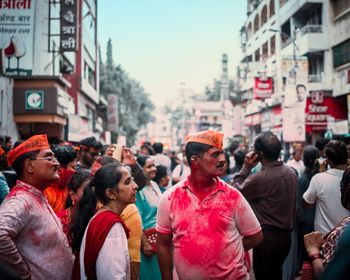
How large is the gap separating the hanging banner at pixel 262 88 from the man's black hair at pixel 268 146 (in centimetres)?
2832

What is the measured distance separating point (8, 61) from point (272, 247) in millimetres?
17021

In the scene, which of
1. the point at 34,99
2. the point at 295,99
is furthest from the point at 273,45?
the point at 34,99

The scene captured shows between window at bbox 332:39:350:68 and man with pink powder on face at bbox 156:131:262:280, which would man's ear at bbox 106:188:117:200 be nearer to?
man with pink powder on face at bbox 156:131:262:280

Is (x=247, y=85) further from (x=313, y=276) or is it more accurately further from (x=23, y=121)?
(x=313, y=276)

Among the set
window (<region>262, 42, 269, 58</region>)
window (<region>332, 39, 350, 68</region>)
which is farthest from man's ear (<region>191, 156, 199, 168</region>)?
window (<region>262, 42, 269, 58</region>)

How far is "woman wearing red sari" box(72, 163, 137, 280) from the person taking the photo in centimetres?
308

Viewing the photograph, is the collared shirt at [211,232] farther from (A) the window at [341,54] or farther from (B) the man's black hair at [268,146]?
(A) the window at [341,54]

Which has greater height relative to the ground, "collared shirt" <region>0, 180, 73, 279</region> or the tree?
the tree

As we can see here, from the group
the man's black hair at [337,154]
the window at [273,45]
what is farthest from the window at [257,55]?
the man's black hair at [337,154]

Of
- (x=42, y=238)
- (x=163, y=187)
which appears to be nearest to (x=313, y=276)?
(x=42, y=238)

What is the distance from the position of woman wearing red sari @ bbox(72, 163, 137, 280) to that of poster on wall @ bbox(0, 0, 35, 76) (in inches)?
Result: 612

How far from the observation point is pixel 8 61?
19375 millimetres

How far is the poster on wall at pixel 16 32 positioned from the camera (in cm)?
1809

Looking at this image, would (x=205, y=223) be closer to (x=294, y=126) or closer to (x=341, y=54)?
(x=294, y=126)
